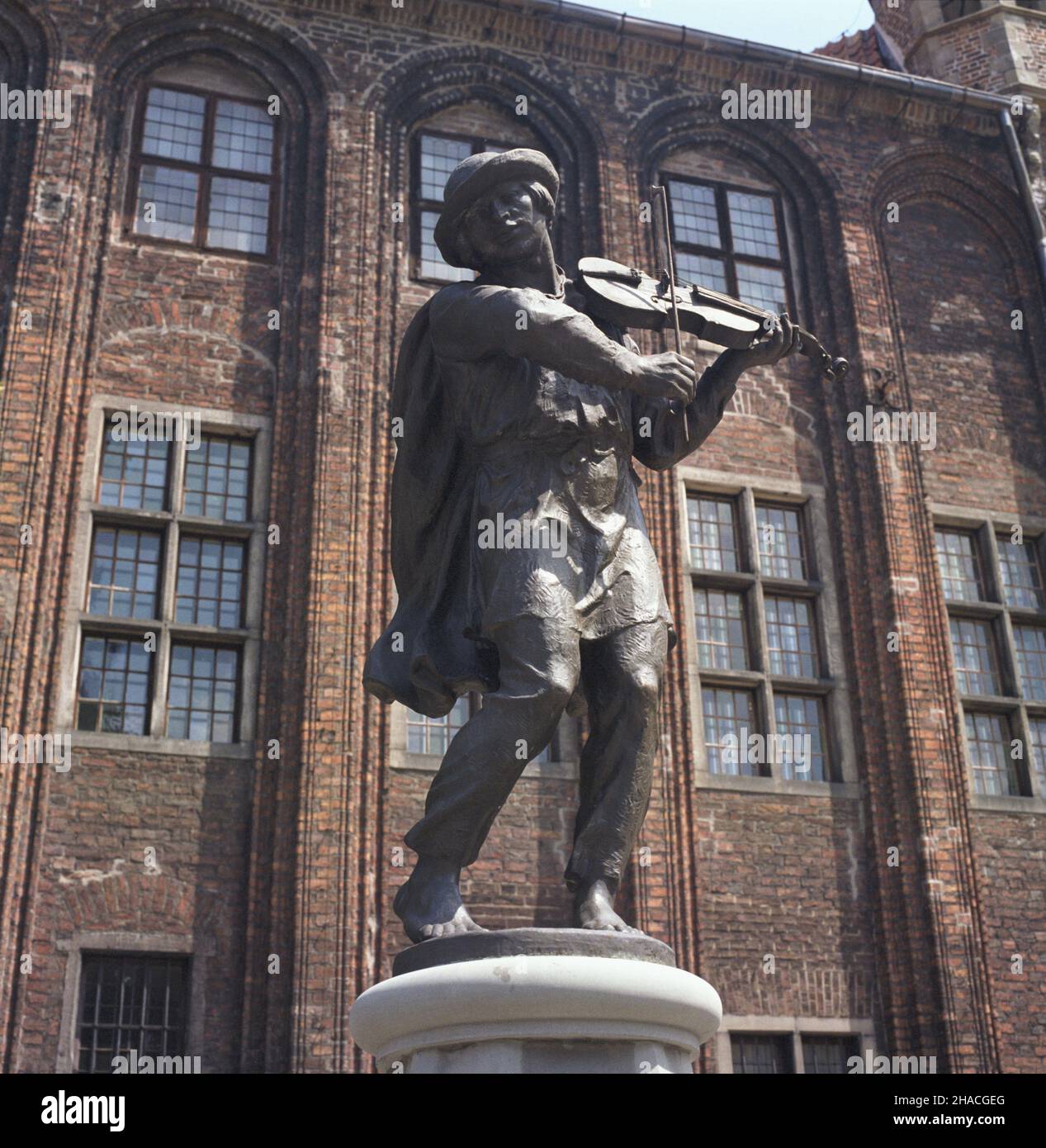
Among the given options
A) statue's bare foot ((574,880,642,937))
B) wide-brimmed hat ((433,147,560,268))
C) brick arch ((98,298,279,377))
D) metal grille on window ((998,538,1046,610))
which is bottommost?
statue's bare foot ((574,880,642,937))

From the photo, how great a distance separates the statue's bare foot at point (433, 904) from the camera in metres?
3.63

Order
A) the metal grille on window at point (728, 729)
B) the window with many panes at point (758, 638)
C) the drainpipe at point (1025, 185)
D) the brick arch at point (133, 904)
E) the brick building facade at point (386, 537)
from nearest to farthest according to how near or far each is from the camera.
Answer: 1. the brick arch at point (133, 904)
2. the brick building facade at point (386, 537)
3. the metal grille on window at point (728, 729)
4. the window with many panes at point (758, 638)
5. the drainpipe at point (1025, 185)

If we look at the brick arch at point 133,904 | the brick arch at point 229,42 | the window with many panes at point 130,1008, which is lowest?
the window with many panes at point 130,1008

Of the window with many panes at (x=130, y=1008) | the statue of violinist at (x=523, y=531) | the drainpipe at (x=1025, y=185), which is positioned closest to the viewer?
the statue of violinist at (x=523, y=531)

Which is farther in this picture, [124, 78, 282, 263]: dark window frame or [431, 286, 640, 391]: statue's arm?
[124, 78, 282, 263]: dark window frame

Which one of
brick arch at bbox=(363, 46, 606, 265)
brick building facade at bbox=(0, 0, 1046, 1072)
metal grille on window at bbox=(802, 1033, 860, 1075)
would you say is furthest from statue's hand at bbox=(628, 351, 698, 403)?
brick arch at bbox=(363, 46, 606, 265)

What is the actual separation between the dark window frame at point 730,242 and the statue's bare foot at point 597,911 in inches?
388

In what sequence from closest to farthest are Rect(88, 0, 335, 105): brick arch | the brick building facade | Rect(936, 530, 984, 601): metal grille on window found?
the brick building facade
Rect(88, 0, 335, 105): brick arch
Rect(936, 530, 984, 601): metal grille on window

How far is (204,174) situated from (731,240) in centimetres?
491

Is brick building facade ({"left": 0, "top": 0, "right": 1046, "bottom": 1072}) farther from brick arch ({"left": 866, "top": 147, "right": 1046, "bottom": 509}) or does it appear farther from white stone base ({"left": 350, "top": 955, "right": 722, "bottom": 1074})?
white stone base ({"left": 350, "top": 955, "right": 722, "bottom": 1074})

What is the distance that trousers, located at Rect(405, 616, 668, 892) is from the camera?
3.71m

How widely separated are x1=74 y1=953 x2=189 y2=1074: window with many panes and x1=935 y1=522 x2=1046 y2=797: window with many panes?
6470 mm

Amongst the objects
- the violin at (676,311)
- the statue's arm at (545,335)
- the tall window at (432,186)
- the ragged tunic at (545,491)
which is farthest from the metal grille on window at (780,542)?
the statue's arm at (545,335)

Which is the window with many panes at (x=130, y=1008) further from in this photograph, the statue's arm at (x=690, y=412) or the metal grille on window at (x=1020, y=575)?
the metal grille on window at (x=1020, y=575)
